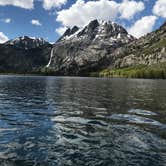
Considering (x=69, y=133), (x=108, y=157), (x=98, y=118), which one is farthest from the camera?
(x=98, y=118)

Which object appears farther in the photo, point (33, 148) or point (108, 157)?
point (33, 148)

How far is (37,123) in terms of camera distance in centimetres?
3388

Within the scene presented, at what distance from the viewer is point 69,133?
2895cm

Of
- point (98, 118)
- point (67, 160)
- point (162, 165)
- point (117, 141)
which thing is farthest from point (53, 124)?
point (162, 165)

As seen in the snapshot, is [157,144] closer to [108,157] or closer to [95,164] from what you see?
[108,157]

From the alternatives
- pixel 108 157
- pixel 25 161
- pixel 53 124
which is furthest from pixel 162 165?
pixel 53 124

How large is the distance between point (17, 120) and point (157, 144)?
1930 centimetres

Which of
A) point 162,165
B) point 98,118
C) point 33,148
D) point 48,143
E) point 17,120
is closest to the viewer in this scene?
point 162,165

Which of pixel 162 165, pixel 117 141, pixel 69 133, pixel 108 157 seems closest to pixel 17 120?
pixel 69 133

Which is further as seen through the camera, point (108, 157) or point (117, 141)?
point (117, 141)

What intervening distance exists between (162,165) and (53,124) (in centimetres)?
1702

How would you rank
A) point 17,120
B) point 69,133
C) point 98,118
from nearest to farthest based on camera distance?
point 69,133, point 17,120, point 98,118

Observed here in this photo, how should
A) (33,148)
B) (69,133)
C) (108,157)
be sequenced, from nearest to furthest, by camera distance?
(108,157) < (33,148) < (69,133)

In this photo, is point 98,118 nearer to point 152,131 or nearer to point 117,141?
point 152,131
